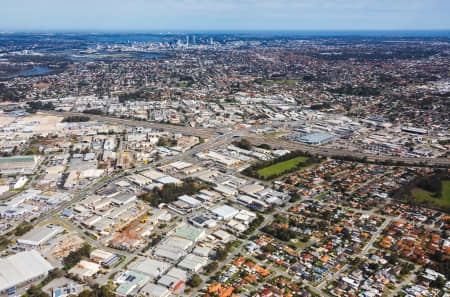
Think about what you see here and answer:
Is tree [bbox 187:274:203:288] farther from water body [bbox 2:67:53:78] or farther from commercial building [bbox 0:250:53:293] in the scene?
water body [bbox 2:67:53:78]

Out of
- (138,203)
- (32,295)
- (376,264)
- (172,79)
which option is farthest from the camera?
(172,79)

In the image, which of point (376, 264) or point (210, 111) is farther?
point (210, 111)

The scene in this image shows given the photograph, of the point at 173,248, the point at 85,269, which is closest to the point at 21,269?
the point at 85,269

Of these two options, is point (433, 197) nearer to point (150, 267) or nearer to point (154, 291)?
point (150, 267)

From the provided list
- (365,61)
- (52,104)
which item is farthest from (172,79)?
(365,61)

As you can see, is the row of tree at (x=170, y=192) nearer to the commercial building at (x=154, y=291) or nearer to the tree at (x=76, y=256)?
the tree at (x=76, y=256)

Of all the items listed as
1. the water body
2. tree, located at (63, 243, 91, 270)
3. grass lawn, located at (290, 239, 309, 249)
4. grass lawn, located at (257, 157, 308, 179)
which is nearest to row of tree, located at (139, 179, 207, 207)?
grass lawn, located at (257, 157, 308, 179)

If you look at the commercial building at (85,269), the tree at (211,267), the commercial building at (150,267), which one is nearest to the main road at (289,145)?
the tree at (211,267)

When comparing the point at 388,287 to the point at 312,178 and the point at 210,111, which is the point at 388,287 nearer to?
the point at 312,178
